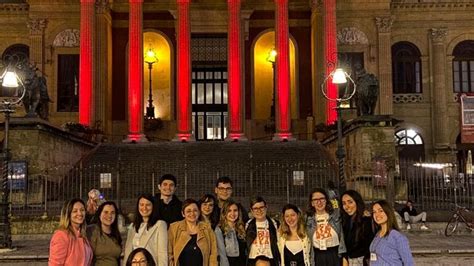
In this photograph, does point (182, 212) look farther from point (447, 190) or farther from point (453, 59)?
point (453, 59)

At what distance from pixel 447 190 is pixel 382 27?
1754 centimetres

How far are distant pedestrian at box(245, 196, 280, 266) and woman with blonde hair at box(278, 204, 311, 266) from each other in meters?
0.11

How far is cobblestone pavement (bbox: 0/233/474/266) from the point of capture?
42.7 ft

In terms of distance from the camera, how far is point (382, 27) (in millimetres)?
36844

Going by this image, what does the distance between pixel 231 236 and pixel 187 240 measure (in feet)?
2.13

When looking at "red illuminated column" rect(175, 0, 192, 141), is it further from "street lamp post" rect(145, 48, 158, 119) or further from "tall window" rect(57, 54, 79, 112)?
"tall window" rect(57, 54, 79, 112)

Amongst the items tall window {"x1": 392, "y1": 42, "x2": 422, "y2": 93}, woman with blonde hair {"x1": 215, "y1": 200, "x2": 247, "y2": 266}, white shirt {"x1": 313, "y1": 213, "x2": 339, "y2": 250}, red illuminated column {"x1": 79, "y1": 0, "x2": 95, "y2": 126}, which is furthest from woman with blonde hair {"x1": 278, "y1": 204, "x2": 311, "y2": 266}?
tall window {"x1": 392, "y1": 42, "x2": 422, "y2": 93}

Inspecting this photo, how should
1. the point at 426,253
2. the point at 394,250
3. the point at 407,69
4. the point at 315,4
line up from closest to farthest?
1. the point at 394,250
2. the point at 426,253
3. the point at 315,4
4. the point at 407,69

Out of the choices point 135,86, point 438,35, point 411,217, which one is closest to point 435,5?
point 438,35

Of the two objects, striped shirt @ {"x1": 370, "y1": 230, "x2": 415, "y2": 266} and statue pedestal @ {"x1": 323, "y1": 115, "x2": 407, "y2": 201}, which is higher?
statue pedestal @ {"x1": 323, "y1": 115, "x2": 407, "y2": 201}

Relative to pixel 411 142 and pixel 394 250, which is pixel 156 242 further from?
pixel 411 142

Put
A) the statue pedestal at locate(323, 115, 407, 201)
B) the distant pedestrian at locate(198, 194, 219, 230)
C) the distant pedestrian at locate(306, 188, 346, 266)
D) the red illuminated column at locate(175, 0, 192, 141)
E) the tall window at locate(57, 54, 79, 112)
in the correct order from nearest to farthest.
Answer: the distant pedestrian at locate(306, 188, 346, 266) → the distant pedestrian at locate(198, 194, 219, 230) → the statue pedestal at locate(323, 115, 407, 201) → the red illuminated column at locate(175, 0, 192, 141) → the tall window at locate(57, 54, 79, 112)

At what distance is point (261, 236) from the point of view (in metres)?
7.89

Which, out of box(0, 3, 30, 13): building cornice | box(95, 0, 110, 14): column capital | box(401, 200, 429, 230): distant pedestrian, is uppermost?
box(0, 3, 30, 13): building cornice
